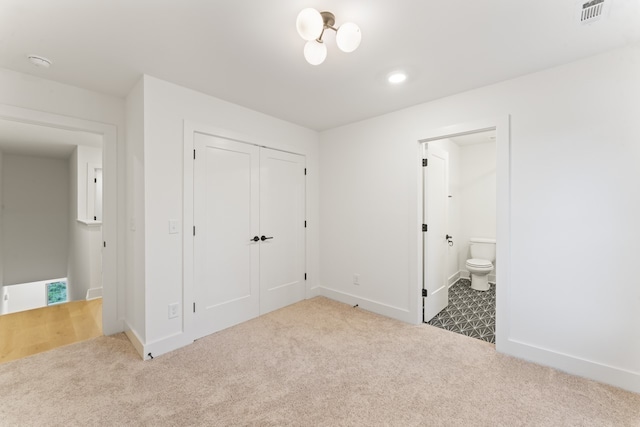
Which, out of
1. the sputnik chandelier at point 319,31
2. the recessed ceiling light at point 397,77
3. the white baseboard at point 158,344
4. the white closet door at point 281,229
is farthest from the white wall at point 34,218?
the recessed ceiling light at point 397,77

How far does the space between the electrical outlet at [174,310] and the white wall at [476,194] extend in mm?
4501

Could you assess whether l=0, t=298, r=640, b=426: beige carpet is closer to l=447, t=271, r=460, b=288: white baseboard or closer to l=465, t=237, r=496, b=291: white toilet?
l=465, t=237, r=496, b=291: white toilet

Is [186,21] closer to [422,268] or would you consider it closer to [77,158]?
[422,268]

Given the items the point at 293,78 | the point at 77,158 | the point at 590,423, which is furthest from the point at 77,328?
the point at 590,423

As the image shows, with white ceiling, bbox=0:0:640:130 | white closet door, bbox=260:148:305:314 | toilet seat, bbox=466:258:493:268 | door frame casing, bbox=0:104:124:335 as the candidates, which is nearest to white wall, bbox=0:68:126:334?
door frame casing, bbox=0:104:124:335

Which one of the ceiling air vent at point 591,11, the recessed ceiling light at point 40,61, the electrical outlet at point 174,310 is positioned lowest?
the electrical outlet at point 174,310

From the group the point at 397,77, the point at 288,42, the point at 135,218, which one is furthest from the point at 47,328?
the point at 397,77

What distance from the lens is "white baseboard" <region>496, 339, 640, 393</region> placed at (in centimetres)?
188

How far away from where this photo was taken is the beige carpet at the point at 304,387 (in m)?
1.64

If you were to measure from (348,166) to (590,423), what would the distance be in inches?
119

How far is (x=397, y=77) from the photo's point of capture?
2.30 meters

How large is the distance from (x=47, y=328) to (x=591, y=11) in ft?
17.2

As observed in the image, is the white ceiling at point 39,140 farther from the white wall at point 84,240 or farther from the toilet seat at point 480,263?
the toilet seat at point 480,263

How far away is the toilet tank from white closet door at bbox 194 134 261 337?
358 centimetres
